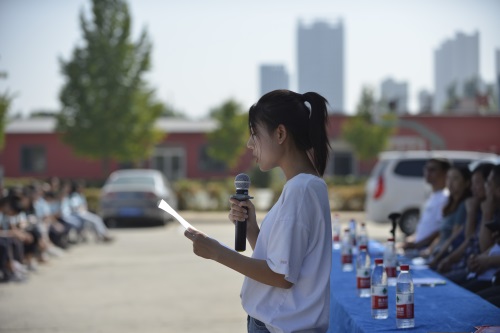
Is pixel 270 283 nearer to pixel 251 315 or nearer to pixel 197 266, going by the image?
pixel 251 315

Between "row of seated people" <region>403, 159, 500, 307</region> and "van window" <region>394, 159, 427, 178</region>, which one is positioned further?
"van window" <region>394, 159, 427, 178</region>

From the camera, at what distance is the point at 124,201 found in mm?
21078

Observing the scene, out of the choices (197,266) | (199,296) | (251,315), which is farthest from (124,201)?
(251,315)

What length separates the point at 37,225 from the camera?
13.9 metres

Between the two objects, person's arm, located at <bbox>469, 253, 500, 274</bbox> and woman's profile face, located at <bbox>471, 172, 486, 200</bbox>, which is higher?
woman's profile face, located at <bbox>471, 172, 486, 200</bbox>

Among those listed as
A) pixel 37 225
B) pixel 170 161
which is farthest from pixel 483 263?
pixel 170 161

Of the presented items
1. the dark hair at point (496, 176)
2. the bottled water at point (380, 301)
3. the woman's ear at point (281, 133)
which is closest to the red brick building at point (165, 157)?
the dark hair at point (496, 176)

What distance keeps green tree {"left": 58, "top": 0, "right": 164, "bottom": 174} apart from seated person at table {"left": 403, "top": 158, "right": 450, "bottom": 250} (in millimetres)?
32261

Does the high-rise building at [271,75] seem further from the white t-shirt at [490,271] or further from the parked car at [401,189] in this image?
the white t-shirt at [490,271]

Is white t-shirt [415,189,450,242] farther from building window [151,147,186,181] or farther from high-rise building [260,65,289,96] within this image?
high-rise building [260,65,289,96]

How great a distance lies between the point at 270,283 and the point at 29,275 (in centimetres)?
1022

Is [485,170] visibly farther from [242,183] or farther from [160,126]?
[160,126]

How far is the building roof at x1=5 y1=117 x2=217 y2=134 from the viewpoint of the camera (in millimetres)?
47250

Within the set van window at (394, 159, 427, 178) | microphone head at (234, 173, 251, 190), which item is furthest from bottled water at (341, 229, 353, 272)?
van window at (394, 159, 427, 178)
